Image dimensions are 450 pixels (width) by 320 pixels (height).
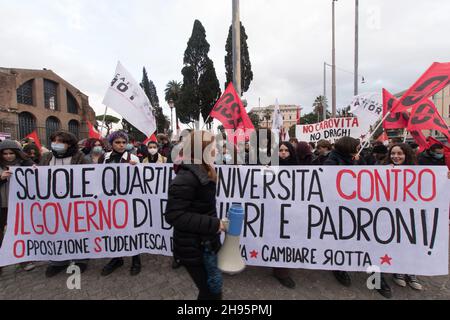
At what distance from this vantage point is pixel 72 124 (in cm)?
3609

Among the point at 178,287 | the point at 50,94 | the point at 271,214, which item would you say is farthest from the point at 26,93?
the point at 271,214

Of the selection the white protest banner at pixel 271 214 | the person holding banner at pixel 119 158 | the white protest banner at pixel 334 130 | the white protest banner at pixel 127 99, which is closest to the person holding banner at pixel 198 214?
the white protest banner at pixel 271 214

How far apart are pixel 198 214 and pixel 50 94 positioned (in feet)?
131

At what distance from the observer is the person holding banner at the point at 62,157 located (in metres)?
3.17

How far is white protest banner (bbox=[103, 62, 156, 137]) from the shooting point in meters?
→ 4.41

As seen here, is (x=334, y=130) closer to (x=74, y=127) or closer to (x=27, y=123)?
(x=27, y=123)

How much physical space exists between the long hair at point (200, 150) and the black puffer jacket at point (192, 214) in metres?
0.04

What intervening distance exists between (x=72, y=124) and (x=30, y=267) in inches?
1551

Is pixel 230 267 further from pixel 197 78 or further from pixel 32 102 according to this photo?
pixel 32 102

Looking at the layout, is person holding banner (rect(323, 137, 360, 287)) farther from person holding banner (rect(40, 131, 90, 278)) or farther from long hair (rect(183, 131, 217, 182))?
person holding banner (rect(40, 131, 90, 278))

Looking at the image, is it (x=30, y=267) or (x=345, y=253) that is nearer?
(x=345, y=253)

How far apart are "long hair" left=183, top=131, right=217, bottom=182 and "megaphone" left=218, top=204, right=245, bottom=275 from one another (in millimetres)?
333

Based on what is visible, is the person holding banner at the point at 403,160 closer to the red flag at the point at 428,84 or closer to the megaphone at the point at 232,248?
the red flag at the point at 428,84
